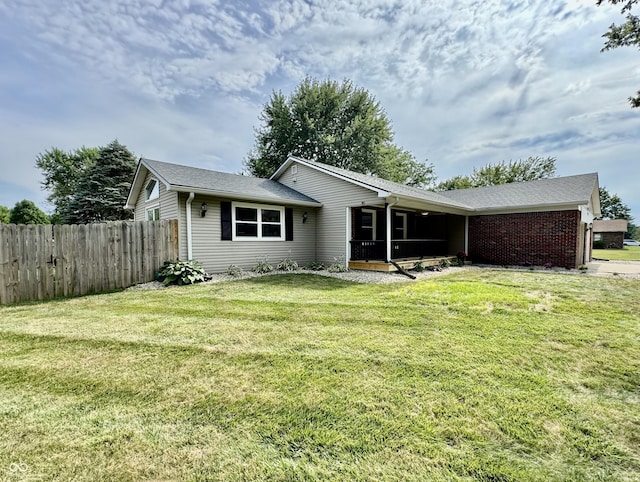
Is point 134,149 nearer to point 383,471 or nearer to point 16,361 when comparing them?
point 16,361

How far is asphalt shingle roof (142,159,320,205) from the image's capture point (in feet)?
28.9

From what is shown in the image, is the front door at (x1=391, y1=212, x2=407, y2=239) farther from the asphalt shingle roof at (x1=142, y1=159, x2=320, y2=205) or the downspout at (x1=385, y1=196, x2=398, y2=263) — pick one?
the asphalt shingle roof at (x1=142, y1=159, x2=320, y2=205)

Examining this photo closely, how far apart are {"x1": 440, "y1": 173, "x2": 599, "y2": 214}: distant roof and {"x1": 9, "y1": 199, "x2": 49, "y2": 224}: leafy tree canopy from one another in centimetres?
3670

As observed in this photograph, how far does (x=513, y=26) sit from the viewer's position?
29.5ft

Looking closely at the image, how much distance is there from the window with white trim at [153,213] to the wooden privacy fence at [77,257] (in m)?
2.69

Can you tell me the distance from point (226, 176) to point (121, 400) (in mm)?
10233

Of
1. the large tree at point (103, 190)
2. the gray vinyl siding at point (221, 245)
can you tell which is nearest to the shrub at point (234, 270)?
the gray vinyl siding at point (221, 245)

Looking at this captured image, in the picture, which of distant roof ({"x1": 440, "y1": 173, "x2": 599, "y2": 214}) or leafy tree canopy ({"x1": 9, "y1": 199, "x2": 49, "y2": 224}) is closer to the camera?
distant roof ({"x1": 440, "y1": 173, "x2": 599, "y2": 214})

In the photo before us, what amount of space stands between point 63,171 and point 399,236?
36311 millimetres

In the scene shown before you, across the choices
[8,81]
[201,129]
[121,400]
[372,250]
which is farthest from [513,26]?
[8,81]

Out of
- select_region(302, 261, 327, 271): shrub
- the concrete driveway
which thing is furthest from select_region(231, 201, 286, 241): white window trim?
the concrete driveway

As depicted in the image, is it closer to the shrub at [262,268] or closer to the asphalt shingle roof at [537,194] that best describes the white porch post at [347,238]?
the shrub at [262,268]

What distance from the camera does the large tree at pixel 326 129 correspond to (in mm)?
24484

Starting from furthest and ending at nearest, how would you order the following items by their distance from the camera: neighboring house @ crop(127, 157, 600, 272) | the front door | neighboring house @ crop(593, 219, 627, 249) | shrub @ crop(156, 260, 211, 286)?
neighboring house @ crop(593, 219, 627, 249)
the front door
neighboring house @ crop(127, 157, 600, 272)
shrub @ crop(156, 260, 211, 286)
